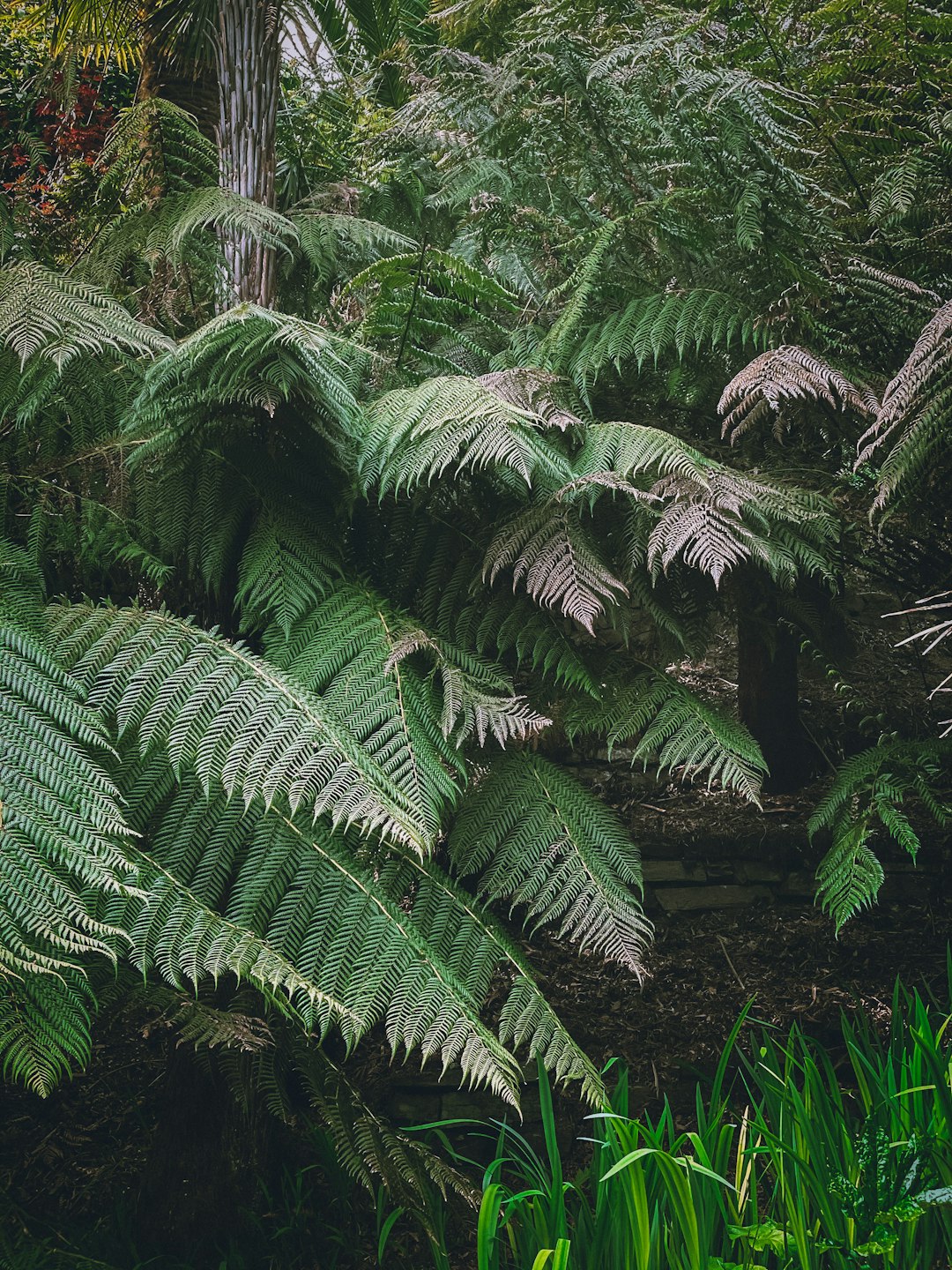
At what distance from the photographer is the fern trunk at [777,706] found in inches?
104

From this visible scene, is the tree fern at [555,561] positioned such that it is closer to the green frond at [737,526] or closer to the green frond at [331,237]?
the green frond at [737,526]

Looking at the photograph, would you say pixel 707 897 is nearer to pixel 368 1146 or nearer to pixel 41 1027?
pixel 368 1146

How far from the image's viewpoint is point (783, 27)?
2.43 m

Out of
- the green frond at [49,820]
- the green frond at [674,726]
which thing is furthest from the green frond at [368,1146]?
the green frond at [674,726]

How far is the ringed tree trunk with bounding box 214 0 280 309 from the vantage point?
6.32 feet

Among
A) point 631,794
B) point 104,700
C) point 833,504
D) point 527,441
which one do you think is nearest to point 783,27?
point 833,504

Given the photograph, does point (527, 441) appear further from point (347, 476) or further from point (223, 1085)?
point (223, 1085)

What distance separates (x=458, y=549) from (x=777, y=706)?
53.4 inches

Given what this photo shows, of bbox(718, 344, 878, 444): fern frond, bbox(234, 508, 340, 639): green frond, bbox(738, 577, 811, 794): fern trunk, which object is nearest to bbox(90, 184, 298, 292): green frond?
bbox(234, 508, 340, 639): green frond

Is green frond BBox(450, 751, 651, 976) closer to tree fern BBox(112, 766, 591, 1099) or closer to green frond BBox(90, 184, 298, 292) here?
tree fern BBox(112, 766, 591, 1099)

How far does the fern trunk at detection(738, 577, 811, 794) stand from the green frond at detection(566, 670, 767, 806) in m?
0.98

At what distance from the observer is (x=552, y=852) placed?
152cm

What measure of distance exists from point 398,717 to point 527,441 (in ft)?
1.48

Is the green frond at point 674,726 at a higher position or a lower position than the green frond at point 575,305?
lower
